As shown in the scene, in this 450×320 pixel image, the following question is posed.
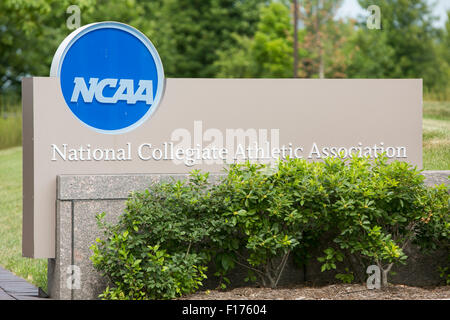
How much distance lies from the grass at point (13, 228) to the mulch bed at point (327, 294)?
2.29 meters

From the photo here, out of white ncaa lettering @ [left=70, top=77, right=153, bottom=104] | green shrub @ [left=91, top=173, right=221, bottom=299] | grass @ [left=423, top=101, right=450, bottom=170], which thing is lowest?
green shrub @ [left=91, top=173, right=221, bottom=299]

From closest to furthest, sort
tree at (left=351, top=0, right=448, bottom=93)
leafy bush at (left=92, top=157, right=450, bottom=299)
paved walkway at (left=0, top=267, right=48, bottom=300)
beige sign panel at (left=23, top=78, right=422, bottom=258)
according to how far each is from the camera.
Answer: leafy bush at (left=92, top=157, right=450, bottom=299) < beige sign panel at (left=23, top=78, right=422, bottom=258) < paved walkway at (left=0, top=267, right=48, bottom=300) < tree at (left=351, top=0, right=448, bottom=93)

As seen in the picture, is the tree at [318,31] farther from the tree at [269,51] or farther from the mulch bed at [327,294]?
the mulch bed at [327,294]

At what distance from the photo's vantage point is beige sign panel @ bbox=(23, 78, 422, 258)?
22.8ft

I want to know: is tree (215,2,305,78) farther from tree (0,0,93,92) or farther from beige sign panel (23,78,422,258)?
beige sign panel (23,78,422,258)

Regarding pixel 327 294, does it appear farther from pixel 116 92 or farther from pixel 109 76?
pixel 109 76

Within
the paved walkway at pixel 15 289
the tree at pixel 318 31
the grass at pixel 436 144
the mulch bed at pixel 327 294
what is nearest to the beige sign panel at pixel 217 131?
the paved walkway at pixel 15 289

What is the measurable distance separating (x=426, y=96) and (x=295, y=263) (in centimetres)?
928

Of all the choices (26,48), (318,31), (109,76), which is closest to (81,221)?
(109,76)

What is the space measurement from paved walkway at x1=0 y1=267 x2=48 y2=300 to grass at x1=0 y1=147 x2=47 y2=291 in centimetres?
12

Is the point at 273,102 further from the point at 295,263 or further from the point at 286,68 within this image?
the point at 286,68

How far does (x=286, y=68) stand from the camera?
4266cm

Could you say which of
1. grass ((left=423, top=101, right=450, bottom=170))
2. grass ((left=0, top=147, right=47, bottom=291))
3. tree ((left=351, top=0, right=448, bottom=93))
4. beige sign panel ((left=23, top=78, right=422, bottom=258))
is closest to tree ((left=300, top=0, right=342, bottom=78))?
tree ((left=351, top=0, right=448, bottom=93))

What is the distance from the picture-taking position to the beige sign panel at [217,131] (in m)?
6.94
